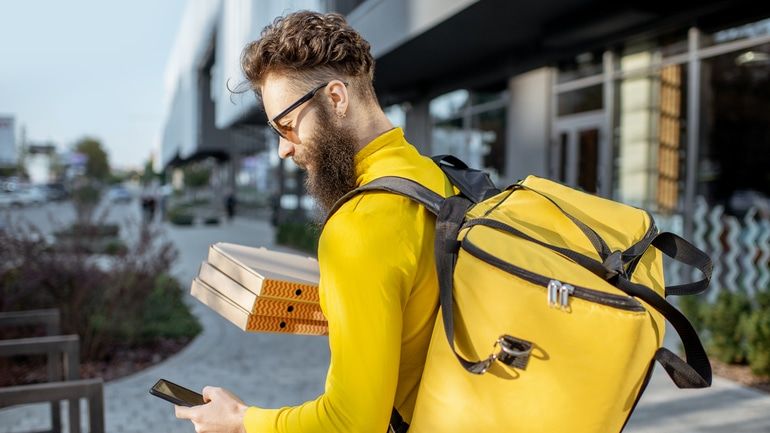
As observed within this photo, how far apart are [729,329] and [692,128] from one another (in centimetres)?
375

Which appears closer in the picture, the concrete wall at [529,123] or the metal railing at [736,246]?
the metal railing at [736,246]

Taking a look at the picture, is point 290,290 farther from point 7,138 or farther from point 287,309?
point 7,138

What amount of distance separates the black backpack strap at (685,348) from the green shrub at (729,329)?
18.0ft

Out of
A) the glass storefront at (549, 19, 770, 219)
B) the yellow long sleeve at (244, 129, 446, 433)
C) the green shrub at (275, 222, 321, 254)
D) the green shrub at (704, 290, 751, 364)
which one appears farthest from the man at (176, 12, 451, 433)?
the green shrub at (275, 222, 321, 254)

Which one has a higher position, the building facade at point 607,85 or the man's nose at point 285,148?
the building facade at point 607,85

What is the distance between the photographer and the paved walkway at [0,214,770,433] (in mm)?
4766

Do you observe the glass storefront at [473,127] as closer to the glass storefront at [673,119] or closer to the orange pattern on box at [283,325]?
the glass storefront at [673,119]

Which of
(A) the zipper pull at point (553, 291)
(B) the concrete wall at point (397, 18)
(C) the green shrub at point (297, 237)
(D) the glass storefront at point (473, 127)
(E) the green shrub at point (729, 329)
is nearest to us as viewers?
(A) the zipper pull at point (553, 291)

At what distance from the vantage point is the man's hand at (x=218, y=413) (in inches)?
51.6

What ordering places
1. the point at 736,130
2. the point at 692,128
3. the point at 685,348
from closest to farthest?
1. the point at 685,348
2. the point at 736,130
3. the point at 692,128

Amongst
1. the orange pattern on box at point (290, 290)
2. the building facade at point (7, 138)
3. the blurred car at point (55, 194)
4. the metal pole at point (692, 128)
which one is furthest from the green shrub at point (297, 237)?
the blurred car at point (55, 194)

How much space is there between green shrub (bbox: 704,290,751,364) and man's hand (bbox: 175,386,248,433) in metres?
5.87

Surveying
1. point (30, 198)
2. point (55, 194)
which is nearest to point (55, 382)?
point (30, 198)

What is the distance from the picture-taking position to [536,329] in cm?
110
